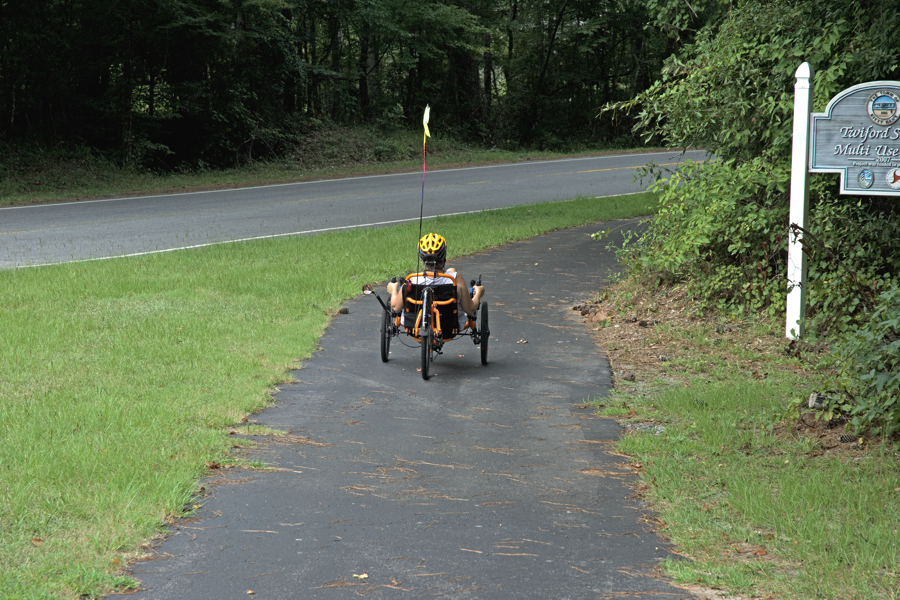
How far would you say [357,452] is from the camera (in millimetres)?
5770

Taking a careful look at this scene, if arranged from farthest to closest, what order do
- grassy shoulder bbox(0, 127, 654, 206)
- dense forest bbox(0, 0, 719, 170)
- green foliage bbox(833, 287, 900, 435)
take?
dense forest bbox(0, 0, 719, 170)
grassy shoulder bbox(0, 127, 654, 206)
green foliage bbox(833, 287, 900, 435)

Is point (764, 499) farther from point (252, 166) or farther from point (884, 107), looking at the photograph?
point (252, 166)

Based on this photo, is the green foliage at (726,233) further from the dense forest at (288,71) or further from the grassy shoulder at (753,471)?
the dense forest at (288,71)

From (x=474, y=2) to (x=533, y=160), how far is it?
11.4m

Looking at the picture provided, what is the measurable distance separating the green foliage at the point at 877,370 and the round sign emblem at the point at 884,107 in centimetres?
259

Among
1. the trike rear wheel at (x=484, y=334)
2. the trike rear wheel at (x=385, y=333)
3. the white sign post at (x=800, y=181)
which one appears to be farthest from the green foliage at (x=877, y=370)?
the trike rear wheel at (x=385, y=333)

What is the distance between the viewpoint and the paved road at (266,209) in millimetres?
15047

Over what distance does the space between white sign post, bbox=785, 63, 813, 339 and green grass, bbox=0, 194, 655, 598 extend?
4704 millimetres

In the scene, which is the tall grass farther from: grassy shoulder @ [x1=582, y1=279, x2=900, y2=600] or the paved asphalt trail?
the paved asphalt trail

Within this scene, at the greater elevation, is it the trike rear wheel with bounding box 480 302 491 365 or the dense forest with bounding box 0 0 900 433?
the dense forest with bounding box 0 0 900 433

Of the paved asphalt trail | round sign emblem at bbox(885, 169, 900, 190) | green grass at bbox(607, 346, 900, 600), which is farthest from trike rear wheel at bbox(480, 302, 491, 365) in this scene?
round sign emblem at bbox(885, 169, 900, 190)

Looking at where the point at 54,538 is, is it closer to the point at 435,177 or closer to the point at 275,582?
the point at 275,582

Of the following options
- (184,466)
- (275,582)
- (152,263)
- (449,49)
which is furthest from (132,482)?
(449,49)

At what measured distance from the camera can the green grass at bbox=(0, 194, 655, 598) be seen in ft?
14.3
